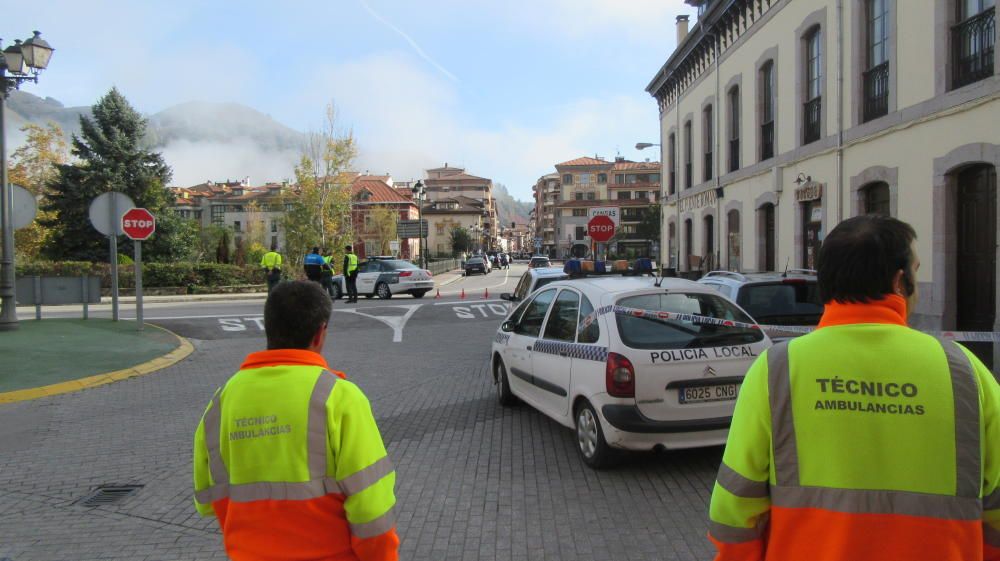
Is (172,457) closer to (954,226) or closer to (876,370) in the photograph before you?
(876,370)

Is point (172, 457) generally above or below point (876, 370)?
below

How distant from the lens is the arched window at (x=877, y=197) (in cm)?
1303

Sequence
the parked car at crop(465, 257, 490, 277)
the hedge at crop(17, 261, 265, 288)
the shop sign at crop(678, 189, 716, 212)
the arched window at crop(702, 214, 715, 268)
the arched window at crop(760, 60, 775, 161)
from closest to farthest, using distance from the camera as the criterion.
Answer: the arched window at crop(760, 60, 775, 161)
the shop sign at crop(678, 189, 716, 212)
the arched window at crop(702, 214, 715, 268)
the hedge at crop(17, 261, 265, 288)
the parked car at crop(465, 257, 490, 277)

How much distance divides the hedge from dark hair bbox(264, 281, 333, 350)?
33.2 metres

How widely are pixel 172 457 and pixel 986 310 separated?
11.4 m

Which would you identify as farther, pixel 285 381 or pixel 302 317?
pixel 302 317

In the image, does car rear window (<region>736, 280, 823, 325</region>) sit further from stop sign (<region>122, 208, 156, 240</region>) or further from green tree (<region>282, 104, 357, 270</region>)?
green tree (<region>282, 104, 357, 270</region>)

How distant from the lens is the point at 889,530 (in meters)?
1.66

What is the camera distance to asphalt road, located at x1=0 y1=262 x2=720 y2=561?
419 cm

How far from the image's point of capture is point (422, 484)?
5312 millimetres

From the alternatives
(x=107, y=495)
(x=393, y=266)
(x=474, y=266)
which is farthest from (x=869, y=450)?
(x=474, y=266)

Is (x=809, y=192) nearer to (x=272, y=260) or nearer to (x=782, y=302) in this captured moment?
(x=782, y=302)

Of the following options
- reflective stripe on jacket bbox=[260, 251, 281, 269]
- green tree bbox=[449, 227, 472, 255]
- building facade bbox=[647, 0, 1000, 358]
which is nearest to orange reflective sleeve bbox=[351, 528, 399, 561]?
building facade bbox=[647, 0, 1000, 358]

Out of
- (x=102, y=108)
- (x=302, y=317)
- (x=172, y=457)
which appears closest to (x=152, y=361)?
(x=172, y=457)
